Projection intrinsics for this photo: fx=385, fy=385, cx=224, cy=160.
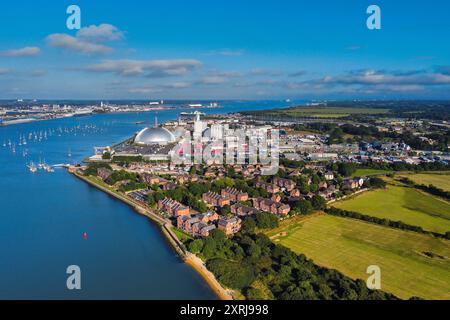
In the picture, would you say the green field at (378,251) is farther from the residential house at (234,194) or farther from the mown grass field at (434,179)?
the mown grass field at (434,179)

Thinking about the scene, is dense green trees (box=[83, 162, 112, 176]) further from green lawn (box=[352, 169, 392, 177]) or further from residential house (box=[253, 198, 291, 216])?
green lawn (box=[352, 169, 392, 177])

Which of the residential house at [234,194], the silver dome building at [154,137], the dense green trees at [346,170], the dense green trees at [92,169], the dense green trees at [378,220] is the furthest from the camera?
the silver dome building at [154,137]

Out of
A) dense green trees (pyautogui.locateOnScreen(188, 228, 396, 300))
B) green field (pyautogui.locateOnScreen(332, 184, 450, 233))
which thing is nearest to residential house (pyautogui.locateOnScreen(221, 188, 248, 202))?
green field (pyautogui.locateOnScreen(332, 184, 450, 233))

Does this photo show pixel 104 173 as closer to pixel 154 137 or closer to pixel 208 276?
pixel 154 137

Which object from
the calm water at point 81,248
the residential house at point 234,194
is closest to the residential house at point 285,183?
the residential house at point 234,194

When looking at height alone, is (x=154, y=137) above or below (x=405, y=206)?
above

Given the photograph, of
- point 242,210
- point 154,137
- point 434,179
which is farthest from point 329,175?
point 154,137
